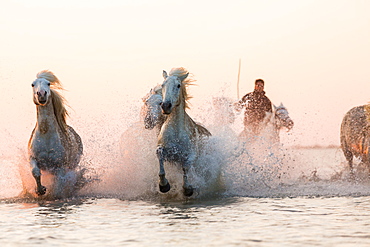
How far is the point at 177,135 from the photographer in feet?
28.9

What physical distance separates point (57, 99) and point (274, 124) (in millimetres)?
6340

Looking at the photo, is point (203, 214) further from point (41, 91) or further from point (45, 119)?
point (45, 119)

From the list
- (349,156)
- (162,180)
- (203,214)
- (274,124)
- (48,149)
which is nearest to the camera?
(203,214)

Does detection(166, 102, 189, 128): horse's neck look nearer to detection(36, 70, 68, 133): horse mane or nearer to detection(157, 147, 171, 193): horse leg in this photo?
detection(157, 147, 171, 193): horse leg

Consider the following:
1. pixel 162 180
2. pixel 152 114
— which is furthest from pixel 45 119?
pixel 162 180

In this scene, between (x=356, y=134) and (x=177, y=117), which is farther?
(x=356, y=134)

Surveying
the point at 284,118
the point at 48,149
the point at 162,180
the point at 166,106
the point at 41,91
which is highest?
the point at 41,91

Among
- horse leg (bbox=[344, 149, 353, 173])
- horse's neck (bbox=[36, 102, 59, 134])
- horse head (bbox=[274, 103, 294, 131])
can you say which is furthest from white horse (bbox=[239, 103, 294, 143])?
horse's neck (bbox=[36, 102, 59, 134])

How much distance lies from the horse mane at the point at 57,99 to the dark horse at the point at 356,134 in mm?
5549

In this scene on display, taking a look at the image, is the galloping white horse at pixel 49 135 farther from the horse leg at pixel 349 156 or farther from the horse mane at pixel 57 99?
the horse leg at pixel 349 156

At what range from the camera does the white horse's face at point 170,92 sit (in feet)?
27.1

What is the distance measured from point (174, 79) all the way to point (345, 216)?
323 centimetres

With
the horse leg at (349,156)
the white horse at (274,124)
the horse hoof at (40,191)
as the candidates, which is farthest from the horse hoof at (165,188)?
the white horse at (274,124)

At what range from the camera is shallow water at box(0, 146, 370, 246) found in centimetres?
567
